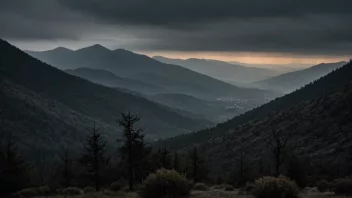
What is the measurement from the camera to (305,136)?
12725 cm

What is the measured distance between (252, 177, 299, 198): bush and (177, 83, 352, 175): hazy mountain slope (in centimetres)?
6680

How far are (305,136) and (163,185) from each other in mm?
113821

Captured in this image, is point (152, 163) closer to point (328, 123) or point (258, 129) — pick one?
point (328, 123)

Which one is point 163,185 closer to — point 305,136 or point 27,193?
point 27,193

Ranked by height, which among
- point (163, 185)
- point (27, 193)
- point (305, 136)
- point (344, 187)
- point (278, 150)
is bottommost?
point (27, 193)

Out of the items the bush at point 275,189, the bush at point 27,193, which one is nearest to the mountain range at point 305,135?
the bush at point 27,193

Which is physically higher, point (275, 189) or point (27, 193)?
point (275, 189)

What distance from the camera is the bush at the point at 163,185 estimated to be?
20984 millimetres

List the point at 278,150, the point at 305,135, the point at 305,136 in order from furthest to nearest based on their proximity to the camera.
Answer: the point at 305,135 → the point at 305,136 → the point at 278,150

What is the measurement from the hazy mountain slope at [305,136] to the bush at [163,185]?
68227 millimetres

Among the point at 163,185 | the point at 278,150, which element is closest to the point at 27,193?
the point at 163,185

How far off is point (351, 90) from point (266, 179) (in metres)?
131

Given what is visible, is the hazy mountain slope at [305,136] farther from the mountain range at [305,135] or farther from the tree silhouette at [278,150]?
the tree silhouette at [278,150]

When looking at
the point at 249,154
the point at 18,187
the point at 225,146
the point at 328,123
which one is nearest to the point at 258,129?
the point at 225,146
